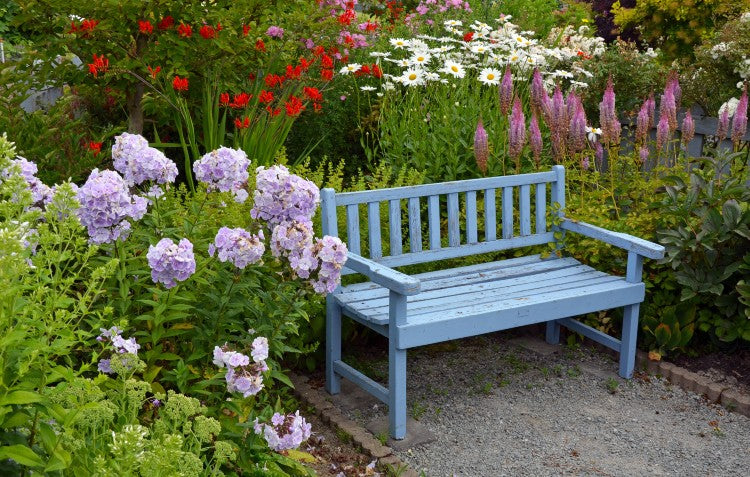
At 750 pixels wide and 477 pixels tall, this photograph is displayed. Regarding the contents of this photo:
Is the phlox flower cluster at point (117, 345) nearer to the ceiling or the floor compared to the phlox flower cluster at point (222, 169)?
nearer to the floor

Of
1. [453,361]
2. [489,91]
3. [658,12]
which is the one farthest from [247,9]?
[658,12]

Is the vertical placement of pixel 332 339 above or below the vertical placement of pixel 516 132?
below

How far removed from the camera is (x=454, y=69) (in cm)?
591

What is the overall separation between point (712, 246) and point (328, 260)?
2374mm

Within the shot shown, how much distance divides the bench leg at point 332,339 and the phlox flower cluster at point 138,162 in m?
1.30

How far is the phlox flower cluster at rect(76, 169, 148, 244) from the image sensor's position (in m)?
2.63

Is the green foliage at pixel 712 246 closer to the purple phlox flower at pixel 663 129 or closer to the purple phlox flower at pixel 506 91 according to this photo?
the purple phlox flower at pixel 663 129

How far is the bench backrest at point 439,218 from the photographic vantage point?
412cm

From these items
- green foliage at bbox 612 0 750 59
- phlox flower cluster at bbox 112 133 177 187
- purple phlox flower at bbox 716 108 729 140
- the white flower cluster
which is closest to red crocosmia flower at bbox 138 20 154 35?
the white flower cluster

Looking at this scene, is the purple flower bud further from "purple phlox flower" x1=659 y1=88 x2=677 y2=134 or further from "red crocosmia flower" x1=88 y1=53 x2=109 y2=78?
"red crocosmia flower" x1=88 y1=53 x2=109 y2=78

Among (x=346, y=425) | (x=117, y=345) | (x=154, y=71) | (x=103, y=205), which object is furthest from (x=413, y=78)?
(x=117, y=345)

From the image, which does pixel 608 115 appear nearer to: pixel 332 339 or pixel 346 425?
pixel 332 339

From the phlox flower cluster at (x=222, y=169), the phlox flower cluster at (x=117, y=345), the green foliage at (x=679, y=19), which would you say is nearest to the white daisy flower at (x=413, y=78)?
the phlox flower cluster at (x=222, y=169)

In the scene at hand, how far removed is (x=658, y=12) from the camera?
9.38m
